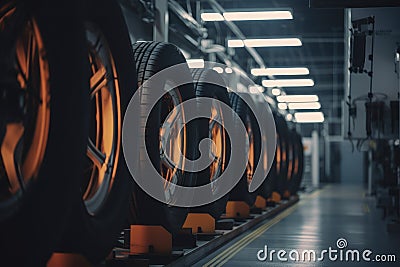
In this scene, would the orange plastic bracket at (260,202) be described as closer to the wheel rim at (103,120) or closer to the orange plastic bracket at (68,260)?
the wheel rim at (103,120)

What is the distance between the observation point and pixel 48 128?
332cm

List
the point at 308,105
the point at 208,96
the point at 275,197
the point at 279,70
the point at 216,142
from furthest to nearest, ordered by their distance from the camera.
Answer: the point at 308,105
the point at 279,70
the point at 275,197
the point at 216,142
the point at 208,96

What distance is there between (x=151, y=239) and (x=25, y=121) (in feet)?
9.54

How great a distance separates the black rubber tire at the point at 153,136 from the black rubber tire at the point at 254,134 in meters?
3.79

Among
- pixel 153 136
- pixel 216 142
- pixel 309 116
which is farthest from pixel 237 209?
pixel 309 116

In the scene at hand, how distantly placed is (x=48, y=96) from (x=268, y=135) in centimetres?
973

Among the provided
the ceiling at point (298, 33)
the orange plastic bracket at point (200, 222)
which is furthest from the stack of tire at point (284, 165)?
→ the orange plastic bracket at point (200, 222)

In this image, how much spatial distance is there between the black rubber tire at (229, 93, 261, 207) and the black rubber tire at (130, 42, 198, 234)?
12.4 ft

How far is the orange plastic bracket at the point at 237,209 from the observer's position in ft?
35.6

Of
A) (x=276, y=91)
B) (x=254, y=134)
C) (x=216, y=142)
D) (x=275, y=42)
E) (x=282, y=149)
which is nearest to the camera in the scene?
(x=216, y=142)

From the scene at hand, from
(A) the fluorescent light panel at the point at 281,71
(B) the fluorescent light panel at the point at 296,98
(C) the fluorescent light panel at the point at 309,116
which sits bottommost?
(C) the fluorescent light panel at the point at 309,116

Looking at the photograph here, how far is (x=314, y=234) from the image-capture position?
10.1 m

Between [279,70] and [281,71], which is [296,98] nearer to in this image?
[281,71]

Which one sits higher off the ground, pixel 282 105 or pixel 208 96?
pixel 282 105
